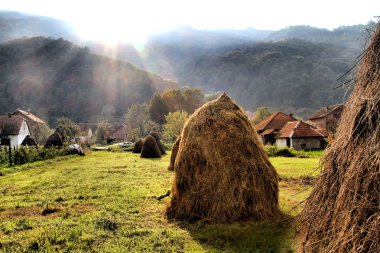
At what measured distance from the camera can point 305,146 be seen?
4619 centimetres

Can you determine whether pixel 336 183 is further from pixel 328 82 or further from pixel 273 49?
pixel 273 49

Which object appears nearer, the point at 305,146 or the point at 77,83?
the point at 305,146

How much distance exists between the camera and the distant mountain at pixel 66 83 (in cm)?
15150

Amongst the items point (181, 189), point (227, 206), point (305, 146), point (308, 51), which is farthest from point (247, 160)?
point (308, 51)

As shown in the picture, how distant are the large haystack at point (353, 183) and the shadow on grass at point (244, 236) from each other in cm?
261

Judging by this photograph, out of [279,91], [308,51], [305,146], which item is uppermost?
[308,51]

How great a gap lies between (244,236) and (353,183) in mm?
4824

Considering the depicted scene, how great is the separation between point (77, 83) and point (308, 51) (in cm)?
11780

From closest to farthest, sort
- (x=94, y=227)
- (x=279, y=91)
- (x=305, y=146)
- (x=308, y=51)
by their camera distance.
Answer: (x=94, y=227) < (x=305, y=146) < (x=279, y=91) < (x=308, y=51)

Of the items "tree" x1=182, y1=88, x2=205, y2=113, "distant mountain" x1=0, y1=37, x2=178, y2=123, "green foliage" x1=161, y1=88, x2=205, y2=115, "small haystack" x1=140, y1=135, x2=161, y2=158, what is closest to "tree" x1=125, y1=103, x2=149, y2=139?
"green foliage" x1=161, y1=88, x2=205, y2=115

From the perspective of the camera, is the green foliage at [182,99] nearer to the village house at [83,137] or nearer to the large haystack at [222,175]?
the village house at [83,137]

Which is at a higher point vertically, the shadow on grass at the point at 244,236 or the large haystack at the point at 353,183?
the large haystack at the point at 353,183

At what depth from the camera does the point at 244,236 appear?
8.27m

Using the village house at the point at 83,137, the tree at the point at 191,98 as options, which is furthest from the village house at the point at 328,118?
the tree at the point at 191,98
